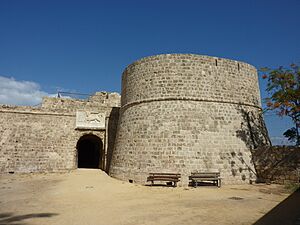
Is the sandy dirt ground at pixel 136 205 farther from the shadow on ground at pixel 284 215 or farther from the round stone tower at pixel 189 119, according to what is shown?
the round stone tower at pixel 189 119

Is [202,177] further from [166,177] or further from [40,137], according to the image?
[40,137]

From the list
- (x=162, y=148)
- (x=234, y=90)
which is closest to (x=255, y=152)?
(x=234, y=90)

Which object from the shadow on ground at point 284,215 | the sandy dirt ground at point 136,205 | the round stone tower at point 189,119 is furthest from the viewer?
the round stone tower at point 189,119

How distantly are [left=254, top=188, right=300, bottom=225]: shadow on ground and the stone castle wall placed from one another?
37.9 feet

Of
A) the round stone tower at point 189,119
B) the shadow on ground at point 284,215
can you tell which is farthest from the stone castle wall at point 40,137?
the shadow on ground at point 284,215

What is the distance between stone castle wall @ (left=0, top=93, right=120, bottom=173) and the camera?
47.0 ft

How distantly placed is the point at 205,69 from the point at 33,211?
10.1 meters

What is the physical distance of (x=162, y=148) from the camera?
430 inches

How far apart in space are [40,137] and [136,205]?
10.8 m

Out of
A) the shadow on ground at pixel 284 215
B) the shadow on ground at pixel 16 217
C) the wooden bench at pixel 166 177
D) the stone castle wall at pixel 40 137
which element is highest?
the stone castle wall at pixel 40 137

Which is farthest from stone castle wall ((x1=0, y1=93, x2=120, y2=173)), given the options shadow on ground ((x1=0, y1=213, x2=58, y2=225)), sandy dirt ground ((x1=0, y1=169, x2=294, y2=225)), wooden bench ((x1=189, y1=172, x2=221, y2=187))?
shadow on ground ((x1=0, y1=213, x2=58, y2=225))

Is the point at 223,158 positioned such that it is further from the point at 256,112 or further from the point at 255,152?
the point at 256,112

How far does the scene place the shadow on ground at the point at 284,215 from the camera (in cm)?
500

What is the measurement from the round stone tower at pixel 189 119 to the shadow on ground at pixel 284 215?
3.65 metres
